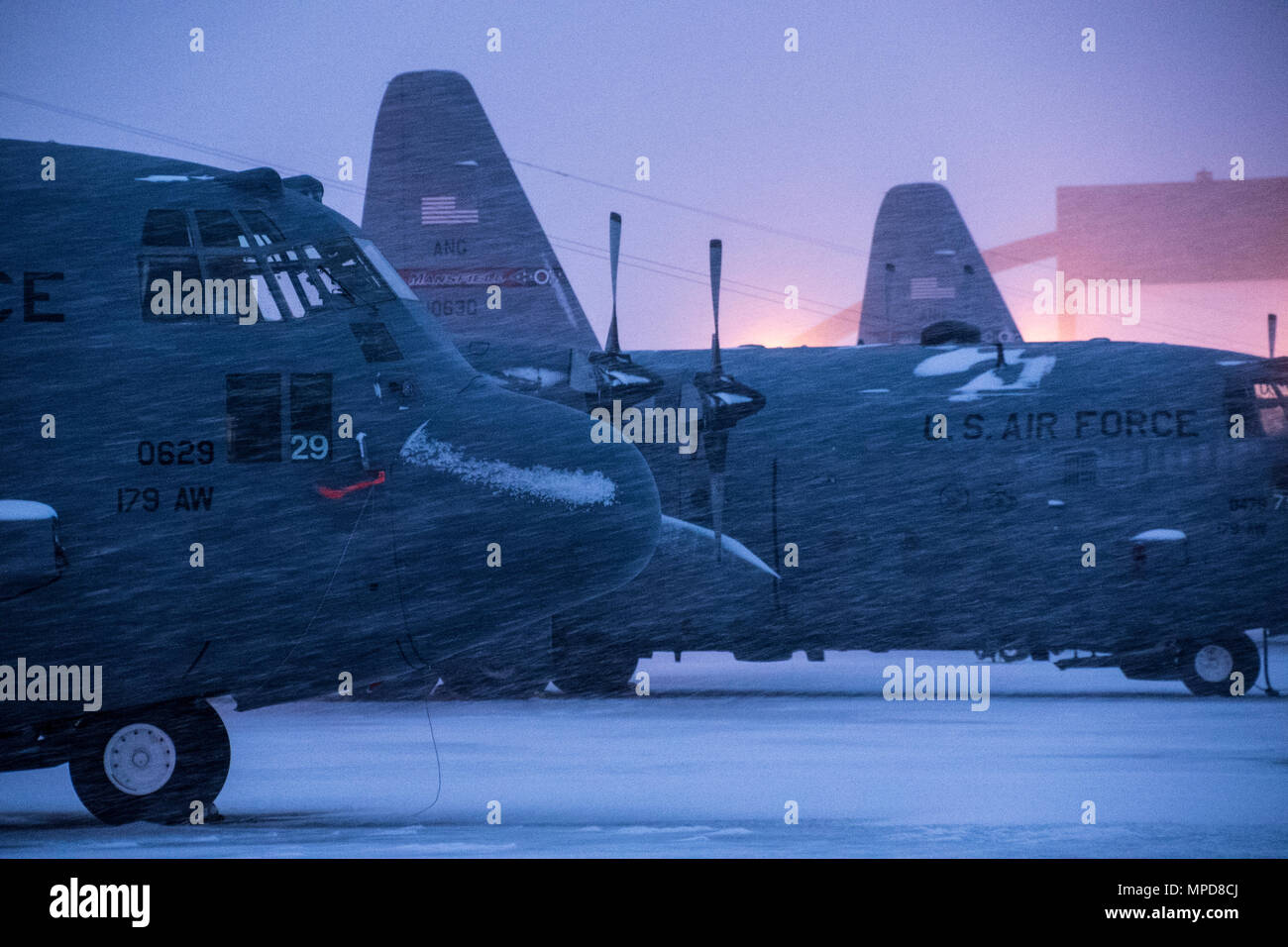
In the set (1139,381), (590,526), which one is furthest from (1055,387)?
(590,526)

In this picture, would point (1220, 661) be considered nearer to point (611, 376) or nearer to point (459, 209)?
point (611, 376)

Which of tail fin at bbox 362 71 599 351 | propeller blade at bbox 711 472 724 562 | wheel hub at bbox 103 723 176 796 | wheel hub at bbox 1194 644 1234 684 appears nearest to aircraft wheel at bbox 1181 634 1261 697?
wheel hub at bbox 1194 644 1234 684

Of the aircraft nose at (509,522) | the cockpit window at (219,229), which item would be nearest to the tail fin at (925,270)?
→ the aircraft nose at (509,522)

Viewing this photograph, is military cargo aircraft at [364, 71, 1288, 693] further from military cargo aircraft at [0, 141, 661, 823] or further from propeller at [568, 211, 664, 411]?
military cargo aircraft at [0, 141, 661, 823]

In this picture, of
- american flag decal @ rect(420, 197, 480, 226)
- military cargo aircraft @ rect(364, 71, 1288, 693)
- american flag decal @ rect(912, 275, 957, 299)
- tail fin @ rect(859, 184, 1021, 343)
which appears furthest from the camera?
american flag decal @ rect(912, 275, 957, 299)

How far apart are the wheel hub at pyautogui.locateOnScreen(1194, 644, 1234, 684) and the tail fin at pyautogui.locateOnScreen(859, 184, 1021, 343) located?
1062 cm

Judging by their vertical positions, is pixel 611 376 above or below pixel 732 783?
above

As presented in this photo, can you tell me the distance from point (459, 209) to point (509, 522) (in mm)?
13194

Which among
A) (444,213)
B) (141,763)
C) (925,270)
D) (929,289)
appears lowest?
(141,763)

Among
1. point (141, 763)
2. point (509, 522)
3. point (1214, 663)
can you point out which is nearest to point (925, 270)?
point (1214, 663)

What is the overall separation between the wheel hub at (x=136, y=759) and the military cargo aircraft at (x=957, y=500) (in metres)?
8.97

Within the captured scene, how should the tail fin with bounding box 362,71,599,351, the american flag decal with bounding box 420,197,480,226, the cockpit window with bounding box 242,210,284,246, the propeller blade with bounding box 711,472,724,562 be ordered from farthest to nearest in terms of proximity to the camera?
1. the american flag decal with bounding box 420,197,480,226
2. the tail fin with bounding box 362,71,599,351
3. the propeller blade with bounding box 711,472,724,562
4. the cockpit window with bounding box 242,210,284,246

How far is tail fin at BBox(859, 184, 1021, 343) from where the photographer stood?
2870 cm

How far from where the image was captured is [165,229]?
10117 mm
